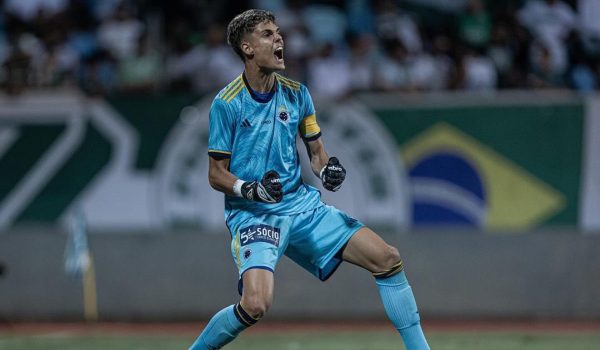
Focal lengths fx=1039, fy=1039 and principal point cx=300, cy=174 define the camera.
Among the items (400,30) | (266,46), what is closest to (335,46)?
(400,30)

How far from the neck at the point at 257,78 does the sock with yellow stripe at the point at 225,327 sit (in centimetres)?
149

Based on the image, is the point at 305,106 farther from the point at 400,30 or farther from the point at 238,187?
the point at 400,30

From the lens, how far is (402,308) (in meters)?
6.94

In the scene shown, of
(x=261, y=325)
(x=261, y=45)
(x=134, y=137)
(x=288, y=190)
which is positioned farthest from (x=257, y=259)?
(x=134, y=137)

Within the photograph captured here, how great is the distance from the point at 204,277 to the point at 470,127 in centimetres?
397

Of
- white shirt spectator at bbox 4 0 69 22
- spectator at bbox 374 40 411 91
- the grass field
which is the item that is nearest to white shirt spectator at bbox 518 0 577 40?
spectator at bbox 374 40 411 91

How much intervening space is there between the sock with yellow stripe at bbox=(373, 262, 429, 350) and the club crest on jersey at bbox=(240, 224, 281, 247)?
2.46 feet

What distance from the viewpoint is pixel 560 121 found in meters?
13.0

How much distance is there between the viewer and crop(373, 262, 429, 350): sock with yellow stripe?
273 inches

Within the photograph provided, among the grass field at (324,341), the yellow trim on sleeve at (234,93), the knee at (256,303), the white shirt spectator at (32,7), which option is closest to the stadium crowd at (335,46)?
the white shirt spectator at (32,7)

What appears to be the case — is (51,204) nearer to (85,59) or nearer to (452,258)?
(85,59)

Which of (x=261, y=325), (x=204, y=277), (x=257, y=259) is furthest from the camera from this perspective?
(x=204, y=277)

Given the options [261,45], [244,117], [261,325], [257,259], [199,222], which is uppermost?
[261,45]

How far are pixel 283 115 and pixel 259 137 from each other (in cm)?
24
